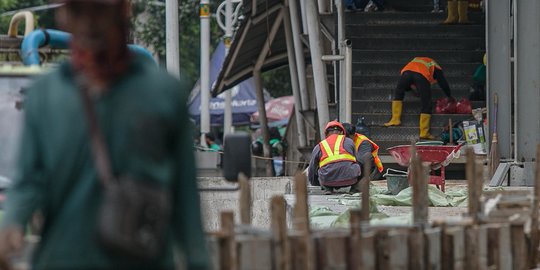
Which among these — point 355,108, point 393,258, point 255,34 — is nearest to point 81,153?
point 393,258

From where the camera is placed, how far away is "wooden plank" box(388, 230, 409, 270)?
28.9 ft

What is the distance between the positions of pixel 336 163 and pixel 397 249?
37.5ft

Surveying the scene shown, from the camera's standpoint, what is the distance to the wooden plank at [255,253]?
7.92 m

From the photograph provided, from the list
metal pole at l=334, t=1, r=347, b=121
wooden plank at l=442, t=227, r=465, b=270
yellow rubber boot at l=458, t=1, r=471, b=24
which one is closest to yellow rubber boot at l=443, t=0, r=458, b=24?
yellow rubber boot at l=458, t=1, r=471, b=24

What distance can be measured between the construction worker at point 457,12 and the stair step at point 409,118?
350 centimetres

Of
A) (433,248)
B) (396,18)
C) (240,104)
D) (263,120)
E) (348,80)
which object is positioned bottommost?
(433,248)

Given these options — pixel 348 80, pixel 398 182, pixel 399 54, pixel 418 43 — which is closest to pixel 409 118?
pixel 348 80

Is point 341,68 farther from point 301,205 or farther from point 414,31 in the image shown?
point 301,205

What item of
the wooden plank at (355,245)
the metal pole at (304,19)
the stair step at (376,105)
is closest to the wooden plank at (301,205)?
the wooden plank at (355,245)

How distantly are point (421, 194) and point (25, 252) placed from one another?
3415 millimetres

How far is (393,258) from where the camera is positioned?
8797 mm

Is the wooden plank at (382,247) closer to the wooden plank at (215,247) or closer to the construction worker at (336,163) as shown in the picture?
the wooden plank at (215,247)

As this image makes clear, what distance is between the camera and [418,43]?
99.4ft

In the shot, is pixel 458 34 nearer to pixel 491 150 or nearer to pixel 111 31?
pixel 491 150
